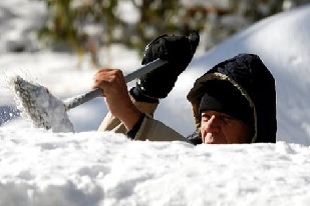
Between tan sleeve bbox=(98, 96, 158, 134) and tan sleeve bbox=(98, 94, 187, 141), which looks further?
tan sleeve bbox=(98, 96, 158, 134)

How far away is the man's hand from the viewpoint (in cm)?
237

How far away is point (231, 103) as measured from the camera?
102 inches

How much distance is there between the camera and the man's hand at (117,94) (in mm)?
2367

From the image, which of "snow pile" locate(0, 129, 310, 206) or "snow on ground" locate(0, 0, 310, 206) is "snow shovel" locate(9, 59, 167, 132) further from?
"snow pile" locate(0, 129, 310, 206)

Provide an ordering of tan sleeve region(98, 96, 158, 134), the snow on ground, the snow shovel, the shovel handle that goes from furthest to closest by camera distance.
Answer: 1. tan sleeve region(98, 96, 158, 134)
2. the shovel handle
3. the snow shovel
4. the snow on ground

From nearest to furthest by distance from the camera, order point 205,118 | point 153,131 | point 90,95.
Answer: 1. point 90,95
2. point 153,131
3. point 205,118

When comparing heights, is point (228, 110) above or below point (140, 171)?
above

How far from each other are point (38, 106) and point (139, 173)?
2.03 ft

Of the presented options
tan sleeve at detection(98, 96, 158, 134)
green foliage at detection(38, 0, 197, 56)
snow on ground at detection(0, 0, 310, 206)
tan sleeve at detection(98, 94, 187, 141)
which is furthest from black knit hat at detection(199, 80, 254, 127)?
green foliage at detection(38, 0, 197, 56)

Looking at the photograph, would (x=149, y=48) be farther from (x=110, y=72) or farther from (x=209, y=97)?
(x=110, y=72)

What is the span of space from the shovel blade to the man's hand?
177 millimetres

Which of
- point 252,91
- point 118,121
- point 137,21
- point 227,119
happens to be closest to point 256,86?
point 252,91

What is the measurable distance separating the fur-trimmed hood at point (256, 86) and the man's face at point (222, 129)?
0.12 ft

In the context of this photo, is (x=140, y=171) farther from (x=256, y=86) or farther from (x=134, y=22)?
(x=134, y=22)
